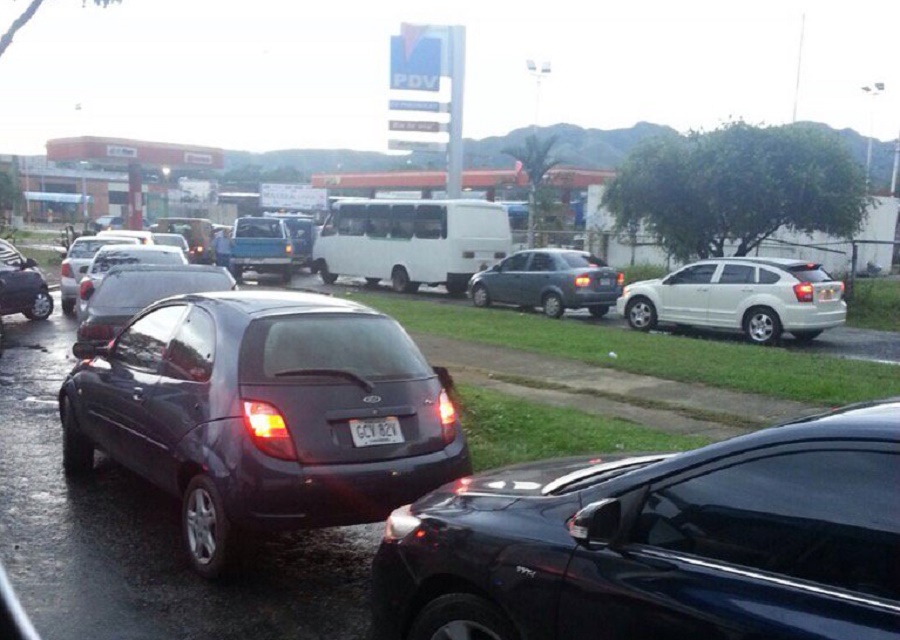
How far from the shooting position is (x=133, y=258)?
56.8 ft

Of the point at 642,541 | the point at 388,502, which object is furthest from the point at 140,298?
the point at 642,541

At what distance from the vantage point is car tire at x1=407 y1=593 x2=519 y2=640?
381 centimetres

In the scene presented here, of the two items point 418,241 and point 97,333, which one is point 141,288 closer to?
point 97,333

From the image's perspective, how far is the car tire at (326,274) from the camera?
3431cm

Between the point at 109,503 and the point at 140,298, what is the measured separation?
530cm

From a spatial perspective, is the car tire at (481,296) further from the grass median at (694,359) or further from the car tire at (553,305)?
the grass median at (694,359)

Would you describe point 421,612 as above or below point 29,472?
above

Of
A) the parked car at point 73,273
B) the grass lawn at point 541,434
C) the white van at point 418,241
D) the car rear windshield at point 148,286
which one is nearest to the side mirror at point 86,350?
the grass lawn at point 541,434

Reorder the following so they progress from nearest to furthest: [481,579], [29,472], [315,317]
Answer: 1. [481,579]
2. [315,317]
3. [29,472]

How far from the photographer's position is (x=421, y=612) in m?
4.20

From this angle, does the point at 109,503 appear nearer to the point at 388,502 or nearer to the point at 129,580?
the point at 129,580

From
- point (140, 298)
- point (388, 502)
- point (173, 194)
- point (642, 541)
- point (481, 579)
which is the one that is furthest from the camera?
point (173, 194)

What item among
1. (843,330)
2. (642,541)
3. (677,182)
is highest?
(677,182)

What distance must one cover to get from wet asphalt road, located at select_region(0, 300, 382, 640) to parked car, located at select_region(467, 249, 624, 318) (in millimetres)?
15068
